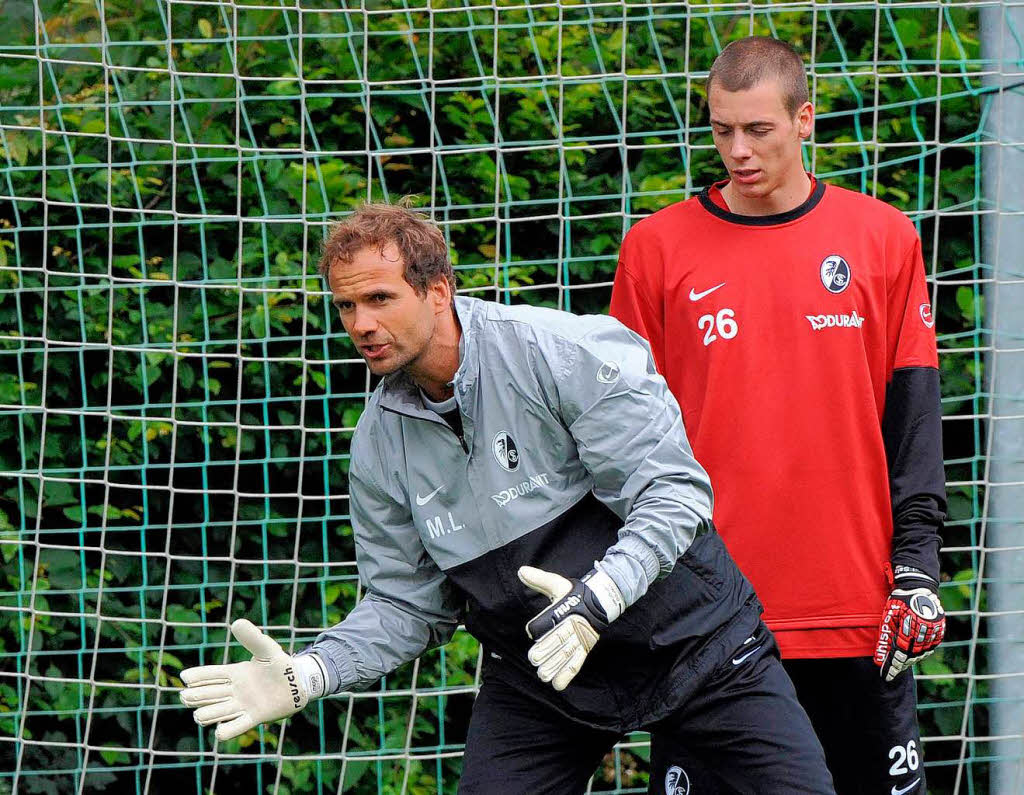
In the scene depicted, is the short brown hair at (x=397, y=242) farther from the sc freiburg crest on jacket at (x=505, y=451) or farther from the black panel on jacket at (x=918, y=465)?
the black panel on jacket at (x=918, y=465)

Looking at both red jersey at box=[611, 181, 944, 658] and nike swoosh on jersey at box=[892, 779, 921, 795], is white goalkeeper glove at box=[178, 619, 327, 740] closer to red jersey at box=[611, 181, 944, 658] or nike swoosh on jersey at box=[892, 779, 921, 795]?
red jersey at box=[611, 181, 944, 658]

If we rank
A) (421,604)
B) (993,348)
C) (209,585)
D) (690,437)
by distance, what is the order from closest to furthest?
1. (421,604)
2. (690,437)
3. (993,348)
4. (209,585)

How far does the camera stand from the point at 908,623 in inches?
122

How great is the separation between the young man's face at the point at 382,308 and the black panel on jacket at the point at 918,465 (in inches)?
42.6

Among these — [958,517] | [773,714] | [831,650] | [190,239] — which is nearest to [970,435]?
[958,517]

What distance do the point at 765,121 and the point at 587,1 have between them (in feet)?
5.06

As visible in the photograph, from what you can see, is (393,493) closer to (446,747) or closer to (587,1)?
(446,747)

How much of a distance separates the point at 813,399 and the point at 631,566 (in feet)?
2.63

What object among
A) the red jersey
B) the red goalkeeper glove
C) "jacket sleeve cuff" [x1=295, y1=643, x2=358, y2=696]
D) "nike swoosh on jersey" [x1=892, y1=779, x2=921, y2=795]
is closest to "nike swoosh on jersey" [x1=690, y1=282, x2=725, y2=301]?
the red jersey

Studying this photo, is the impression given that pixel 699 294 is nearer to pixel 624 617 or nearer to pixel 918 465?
pixel 918 465

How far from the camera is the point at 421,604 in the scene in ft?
9.82

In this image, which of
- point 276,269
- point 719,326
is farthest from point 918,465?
point 276,269

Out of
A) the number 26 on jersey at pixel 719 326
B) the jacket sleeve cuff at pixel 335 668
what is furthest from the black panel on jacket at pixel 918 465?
the jacket sleeve cuff at pixel 335 668

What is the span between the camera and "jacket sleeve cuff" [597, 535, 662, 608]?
101 inches
